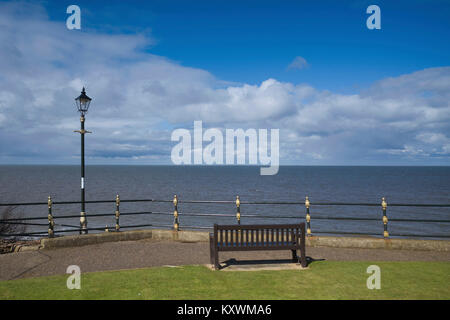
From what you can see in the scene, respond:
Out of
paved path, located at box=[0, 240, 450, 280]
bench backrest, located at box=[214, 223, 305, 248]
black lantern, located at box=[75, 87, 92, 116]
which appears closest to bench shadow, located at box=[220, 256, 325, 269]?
paved path, located at box=[0, 240, 450, 280]

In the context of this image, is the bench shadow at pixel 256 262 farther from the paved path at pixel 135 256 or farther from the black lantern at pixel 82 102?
the black lantern at pixel 82 102

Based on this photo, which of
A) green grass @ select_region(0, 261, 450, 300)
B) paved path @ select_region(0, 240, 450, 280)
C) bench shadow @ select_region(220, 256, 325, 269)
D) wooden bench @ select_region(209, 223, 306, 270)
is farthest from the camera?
bench shadow @ select_region(220, 256, 325, 269)

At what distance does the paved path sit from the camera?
7.81 metres

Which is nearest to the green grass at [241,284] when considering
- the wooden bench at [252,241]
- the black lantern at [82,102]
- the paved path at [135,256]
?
the wooden bench at [252,241]

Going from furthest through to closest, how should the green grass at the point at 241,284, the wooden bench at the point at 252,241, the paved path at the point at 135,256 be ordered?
the paved path at the point at 135,256, the wooden bench at the point at 252,241, the green grass at the point at 241,284

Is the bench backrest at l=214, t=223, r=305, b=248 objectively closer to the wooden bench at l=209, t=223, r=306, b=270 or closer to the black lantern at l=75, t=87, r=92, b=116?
the wooden bench at l=209, t=223, r=306, b=270

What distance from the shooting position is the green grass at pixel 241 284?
Result: 5629 mm

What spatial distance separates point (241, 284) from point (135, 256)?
154 inches

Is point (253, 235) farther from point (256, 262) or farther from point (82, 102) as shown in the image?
point (82, 102)

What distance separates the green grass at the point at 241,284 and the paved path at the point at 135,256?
98cm

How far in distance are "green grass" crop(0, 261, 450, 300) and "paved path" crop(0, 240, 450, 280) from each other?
983mm

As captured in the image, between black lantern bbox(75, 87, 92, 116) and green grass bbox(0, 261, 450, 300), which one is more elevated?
black lantern bbox(75, 87, 92, 116)
